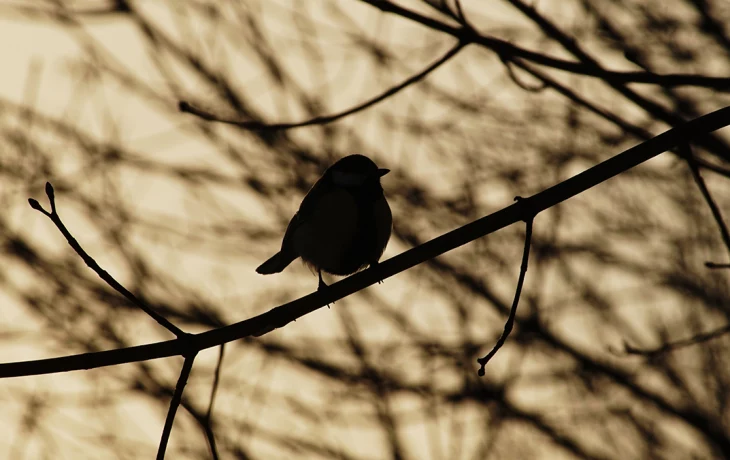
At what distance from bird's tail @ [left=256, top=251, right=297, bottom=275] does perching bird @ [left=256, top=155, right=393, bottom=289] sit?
290 mm

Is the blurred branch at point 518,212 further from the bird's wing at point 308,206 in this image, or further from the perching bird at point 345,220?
the bird's wing at point 308,206

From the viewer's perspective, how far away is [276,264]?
13.0ft

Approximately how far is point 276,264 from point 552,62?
1.72 m

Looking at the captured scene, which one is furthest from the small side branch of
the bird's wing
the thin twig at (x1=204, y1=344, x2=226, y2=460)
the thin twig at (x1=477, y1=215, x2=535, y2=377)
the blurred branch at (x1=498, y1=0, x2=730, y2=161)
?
the blurred branch at (x1=498, y1=0, x2=730, y2=161)

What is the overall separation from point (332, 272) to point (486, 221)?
1.50 m

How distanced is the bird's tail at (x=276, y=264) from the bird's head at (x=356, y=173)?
554 mm

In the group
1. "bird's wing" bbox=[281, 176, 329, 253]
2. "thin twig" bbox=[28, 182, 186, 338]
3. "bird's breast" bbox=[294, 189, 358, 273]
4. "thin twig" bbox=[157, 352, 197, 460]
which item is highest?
"bird's wing" bbox=[281, 176, 329, 253]

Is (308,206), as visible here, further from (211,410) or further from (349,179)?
(211,410)

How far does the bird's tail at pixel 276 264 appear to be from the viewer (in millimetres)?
3926

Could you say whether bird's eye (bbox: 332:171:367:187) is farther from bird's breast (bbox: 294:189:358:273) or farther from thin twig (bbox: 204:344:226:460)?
thin twig (bbox: 204:344:226:460)

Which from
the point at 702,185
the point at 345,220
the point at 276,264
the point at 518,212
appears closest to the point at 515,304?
the point at 518,212

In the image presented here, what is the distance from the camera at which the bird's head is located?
3.49m

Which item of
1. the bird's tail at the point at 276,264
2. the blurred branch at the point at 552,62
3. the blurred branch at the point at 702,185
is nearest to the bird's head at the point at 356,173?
the bird's tail at the point at 276,264

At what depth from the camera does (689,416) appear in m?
5.66
